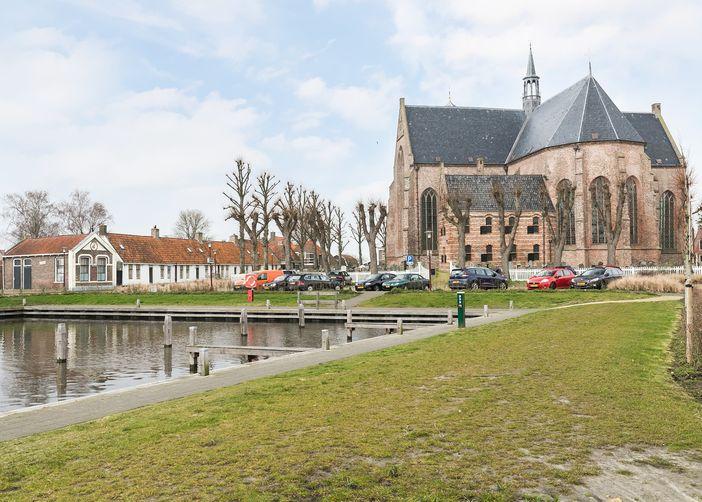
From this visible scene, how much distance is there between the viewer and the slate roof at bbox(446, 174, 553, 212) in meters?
60.0

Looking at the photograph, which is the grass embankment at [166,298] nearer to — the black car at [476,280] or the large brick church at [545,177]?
the black car at [476,280]

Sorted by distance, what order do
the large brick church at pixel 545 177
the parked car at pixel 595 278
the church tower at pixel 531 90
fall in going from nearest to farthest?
the parked car at pixel 595 278 < the large brick church at pixel 545 177 < the church tower at pixel 531 90

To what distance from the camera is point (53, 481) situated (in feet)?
18.3

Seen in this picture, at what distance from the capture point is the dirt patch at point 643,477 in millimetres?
4996

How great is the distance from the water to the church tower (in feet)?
173

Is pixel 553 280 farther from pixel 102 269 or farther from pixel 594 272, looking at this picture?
pixel 102 269

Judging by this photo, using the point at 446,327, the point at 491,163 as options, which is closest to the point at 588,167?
the point at 491,163

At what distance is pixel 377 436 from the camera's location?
6656 millimetres

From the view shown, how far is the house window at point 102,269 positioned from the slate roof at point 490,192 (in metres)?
33.3

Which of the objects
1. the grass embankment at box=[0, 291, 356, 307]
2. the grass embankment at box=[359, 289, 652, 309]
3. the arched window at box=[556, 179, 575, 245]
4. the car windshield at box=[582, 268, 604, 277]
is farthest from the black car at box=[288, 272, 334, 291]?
the arched window at box=[556, 179, 575, 245]

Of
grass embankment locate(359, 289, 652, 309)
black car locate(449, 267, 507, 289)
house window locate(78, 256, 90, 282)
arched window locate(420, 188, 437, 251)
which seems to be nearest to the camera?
grass embankment locate(359, 289, 652, 309)

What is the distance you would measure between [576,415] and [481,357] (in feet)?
17.4

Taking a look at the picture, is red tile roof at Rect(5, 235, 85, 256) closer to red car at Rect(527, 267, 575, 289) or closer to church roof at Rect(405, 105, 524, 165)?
church roof at Rect(405, 105, 524, 165)

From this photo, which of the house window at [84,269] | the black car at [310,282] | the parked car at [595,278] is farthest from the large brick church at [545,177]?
the house window at [84,269]
